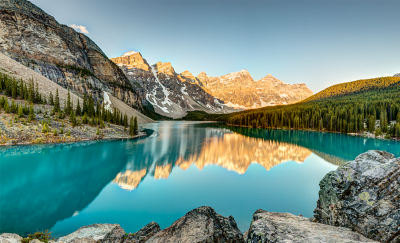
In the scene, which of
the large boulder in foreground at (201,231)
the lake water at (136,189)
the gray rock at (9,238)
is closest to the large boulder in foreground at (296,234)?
the large boulder in foreground at (201,231)

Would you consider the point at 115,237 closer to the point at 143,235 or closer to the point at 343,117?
the point at 143,235

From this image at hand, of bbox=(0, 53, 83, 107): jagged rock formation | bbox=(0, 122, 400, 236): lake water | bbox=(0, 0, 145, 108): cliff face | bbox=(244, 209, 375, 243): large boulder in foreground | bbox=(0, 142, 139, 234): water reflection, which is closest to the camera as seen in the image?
bbox=(244, 209, 375, 243): large boulder in foreground

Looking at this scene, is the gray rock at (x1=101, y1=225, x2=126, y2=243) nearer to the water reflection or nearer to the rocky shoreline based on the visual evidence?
the rocky shoreline

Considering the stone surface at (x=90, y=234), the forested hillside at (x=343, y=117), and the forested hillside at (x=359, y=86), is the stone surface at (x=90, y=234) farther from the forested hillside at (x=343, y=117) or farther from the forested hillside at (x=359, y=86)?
the forested hillside at (x=359, y=86)

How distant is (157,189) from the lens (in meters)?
11.0

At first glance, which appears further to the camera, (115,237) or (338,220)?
(115,237)

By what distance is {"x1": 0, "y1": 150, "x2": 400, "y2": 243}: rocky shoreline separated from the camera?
297 cm

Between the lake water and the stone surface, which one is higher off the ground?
the stone surface

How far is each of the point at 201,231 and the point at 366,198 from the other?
11.8 ft

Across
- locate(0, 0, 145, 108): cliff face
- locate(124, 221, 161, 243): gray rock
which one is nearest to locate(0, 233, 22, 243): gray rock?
locate(124, 221, 161, 243): gray rock

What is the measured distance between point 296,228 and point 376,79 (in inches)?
6433

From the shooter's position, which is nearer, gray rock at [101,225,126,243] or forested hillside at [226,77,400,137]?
gray rock at [101,225,126,243]

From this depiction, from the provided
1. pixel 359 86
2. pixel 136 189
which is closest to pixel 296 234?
pixel 136 189

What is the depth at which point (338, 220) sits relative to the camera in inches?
151
